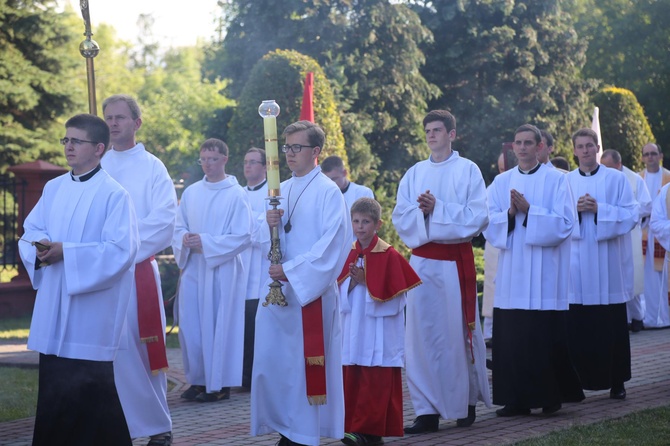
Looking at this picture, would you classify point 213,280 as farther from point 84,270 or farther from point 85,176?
point 84,270

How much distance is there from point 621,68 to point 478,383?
32.2 meters

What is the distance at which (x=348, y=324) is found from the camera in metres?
8.05

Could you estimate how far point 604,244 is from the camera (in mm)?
10414

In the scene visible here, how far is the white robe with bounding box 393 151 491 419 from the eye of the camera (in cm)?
844

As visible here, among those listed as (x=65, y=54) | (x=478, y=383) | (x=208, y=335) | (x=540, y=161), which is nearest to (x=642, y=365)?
(x=540, y=161)

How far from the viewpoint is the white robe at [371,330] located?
788 cm

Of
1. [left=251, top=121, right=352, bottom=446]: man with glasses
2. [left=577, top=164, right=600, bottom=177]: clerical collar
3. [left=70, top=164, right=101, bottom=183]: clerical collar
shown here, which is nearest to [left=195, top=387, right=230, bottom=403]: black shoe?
[left=251, top=121, right=352, bottom=446]: man with glasses

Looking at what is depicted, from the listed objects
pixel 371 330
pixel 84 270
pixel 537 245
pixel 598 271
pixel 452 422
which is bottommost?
pixel 452 422

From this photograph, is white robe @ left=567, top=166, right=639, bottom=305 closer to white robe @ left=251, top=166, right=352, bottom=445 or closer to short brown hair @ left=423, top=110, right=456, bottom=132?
short brown hair @ left=423, top=110, right=456, bottom=132

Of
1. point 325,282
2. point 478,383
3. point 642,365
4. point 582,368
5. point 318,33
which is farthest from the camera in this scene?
point 318,33

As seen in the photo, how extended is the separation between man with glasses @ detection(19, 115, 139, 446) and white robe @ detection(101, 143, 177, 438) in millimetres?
975

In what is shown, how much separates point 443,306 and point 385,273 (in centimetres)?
82

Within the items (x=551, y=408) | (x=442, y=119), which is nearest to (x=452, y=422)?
(x=551, y=408)

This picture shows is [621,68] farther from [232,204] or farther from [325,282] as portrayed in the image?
[325,282]
